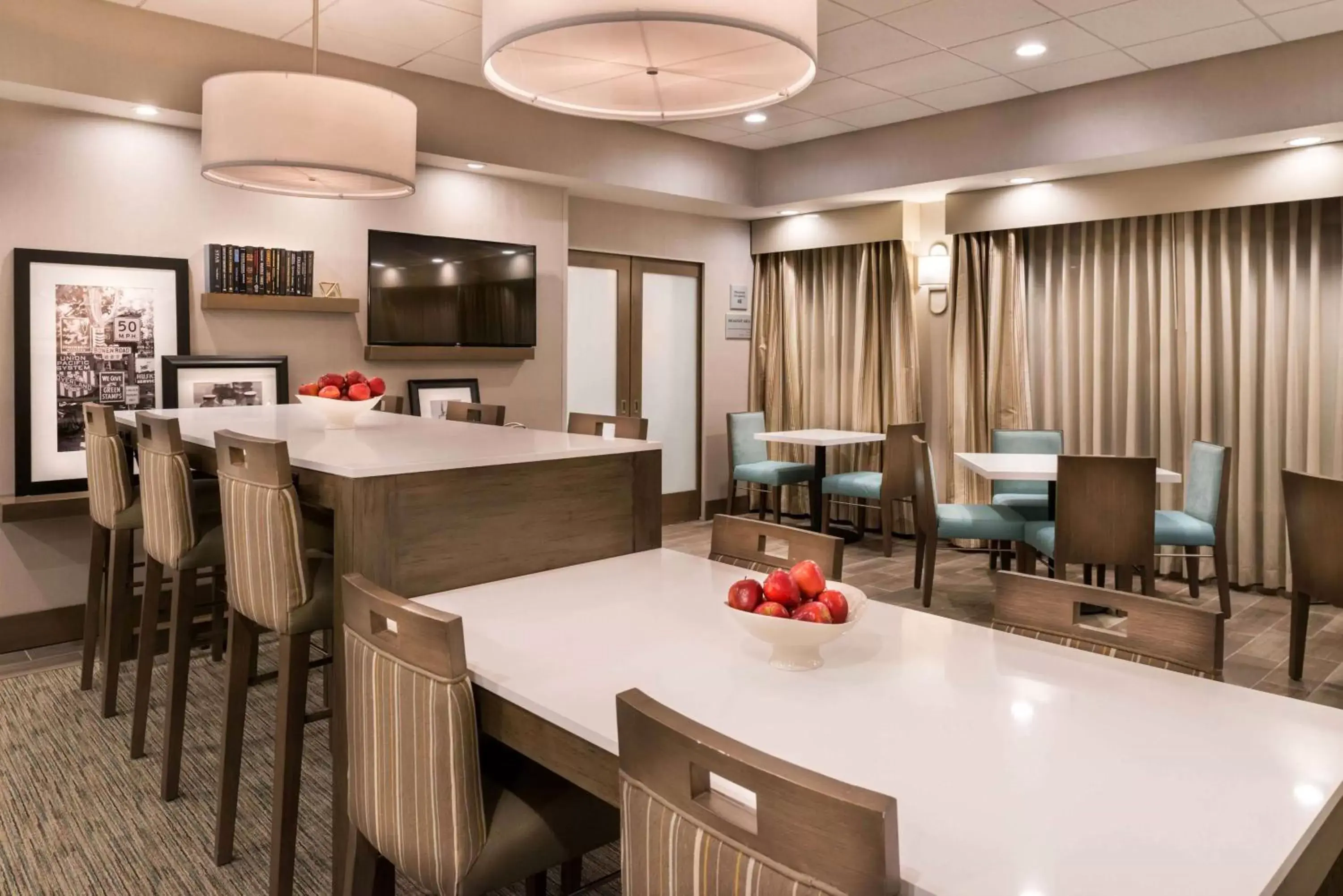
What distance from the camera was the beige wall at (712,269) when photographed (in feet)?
22.5

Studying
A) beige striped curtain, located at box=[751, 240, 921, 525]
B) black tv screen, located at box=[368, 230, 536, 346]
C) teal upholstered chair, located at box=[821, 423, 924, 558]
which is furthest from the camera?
beige striped curtain, located at box=[751, 240, 921, 525]

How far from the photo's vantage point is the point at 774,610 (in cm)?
152

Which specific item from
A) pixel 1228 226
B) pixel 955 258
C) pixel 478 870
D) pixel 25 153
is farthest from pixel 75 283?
pixel 1228 226

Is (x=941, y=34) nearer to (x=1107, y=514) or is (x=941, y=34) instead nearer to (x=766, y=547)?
(x=1107, y=514)

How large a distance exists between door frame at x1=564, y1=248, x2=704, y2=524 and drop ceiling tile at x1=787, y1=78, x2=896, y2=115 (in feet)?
5.83

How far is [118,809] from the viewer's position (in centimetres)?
271

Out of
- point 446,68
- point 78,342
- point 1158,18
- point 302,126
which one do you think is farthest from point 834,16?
point 78,342

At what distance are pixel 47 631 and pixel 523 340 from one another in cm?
297

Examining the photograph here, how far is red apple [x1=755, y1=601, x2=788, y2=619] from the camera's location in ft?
4.97

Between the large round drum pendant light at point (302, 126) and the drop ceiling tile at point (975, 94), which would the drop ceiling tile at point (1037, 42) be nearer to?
the drop ceiling tile at point (975, 94)

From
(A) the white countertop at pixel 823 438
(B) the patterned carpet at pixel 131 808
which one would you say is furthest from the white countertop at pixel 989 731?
(A) the white countertop at pixel 823 438

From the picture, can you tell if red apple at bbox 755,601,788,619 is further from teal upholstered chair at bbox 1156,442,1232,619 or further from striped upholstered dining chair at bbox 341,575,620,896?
teal upholstered chair at bbox 1156,442,1232,619

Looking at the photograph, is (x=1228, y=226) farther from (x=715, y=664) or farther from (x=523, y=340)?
(x=715, y=664)

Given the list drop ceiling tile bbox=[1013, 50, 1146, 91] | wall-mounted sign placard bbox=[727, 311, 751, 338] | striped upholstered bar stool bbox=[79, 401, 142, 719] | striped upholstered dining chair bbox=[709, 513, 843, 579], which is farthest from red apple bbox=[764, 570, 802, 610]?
wall-mounted sign placard bbox=[727, 311, 751, 338]
